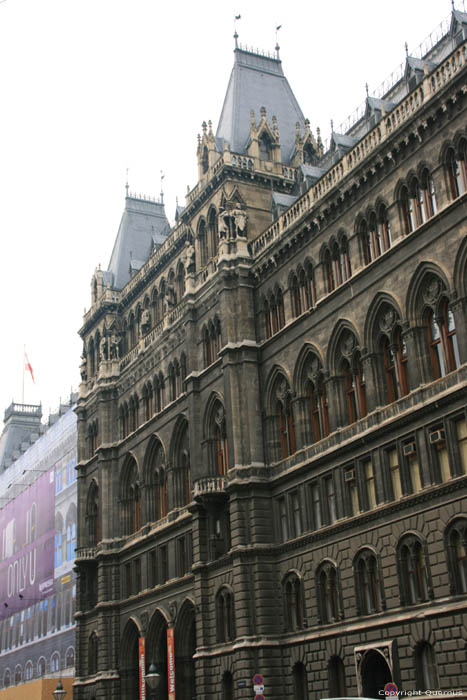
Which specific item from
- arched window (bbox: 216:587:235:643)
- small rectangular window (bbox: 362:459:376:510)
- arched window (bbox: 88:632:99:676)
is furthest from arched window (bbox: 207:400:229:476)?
arched window (bbox: 88:632:99:676)

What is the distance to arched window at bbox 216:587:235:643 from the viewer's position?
49.2 m

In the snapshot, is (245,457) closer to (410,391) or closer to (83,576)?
(410,391)

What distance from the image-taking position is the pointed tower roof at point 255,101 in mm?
62431

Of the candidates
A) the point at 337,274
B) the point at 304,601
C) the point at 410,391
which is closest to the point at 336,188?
the point at 337,274

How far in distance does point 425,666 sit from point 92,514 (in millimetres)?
38308

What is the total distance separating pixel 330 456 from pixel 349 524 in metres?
3.45

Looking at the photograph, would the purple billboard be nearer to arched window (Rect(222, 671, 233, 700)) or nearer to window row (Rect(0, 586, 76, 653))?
window row (Rect(0, 586, 76, 653))

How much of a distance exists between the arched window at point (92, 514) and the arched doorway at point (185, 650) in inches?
642

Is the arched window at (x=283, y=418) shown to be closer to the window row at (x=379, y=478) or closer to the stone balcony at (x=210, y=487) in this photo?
the window row at (x=379, y=478)

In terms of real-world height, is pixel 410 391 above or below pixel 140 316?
below

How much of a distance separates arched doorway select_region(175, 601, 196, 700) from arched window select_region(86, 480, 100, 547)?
16.3 m

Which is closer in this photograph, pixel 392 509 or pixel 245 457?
pixel 392 509

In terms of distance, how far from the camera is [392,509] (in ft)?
130

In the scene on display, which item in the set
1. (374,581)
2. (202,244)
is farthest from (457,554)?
(202,244)
